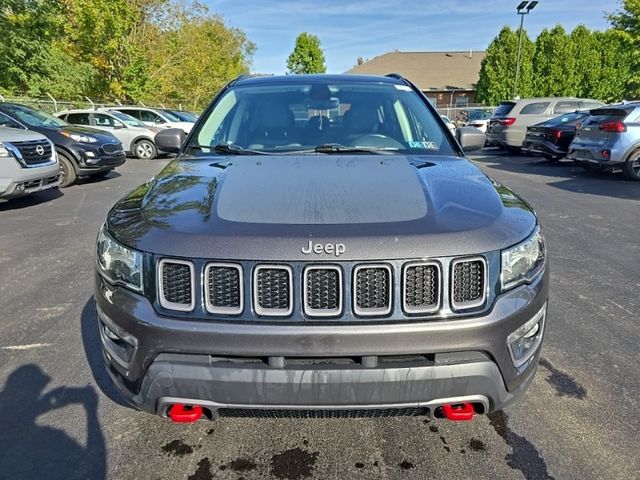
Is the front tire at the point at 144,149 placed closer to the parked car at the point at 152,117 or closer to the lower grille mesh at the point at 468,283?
the parked car at the point at 152,117

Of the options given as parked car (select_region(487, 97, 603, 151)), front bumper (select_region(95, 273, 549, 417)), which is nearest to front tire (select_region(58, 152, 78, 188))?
front bumper (select_region(95, 273, 549, 417))

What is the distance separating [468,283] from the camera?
175 centimetres

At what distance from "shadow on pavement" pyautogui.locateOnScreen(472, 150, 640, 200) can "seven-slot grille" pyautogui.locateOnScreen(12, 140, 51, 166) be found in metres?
9.71

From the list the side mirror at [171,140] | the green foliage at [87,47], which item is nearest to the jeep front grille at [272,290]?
the side mirror at [171,140]

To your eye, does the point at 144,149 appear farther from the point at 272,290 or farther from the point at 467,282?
the point at 467,282

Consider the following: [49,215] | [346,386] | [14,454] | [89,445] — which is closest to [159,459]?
[89,445]

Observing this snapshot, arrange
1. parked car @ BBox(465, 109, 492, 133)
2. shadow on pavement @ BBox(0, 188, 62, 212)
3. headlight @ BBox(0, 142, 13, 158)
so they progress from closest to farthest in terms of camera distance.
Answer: headlight @ BBox(0, 142, 13, 158) → shadow on pavement @ BBox(0, 188, 62, 212) → parked car @ BBox(465, 109, 492, 133)

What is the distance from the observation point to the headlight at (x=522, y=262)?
180cm

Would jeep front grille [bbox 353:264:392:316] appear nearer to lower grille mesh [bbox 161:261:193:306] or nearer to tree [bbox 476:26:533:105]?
lower grille mesh [bbox 161:261:193:306]

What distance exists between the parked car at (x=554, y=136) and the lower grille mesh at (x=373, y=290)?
1292cm

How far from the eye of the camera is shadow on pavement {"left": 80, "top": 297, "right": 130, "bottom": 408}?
2.62 m

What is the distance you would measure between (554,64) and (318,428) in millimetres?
38972

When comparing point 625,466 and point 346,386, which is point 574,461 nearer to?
point 625,466

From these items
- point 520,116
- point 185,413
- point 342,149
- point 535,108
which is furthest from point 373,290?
point 535,108
